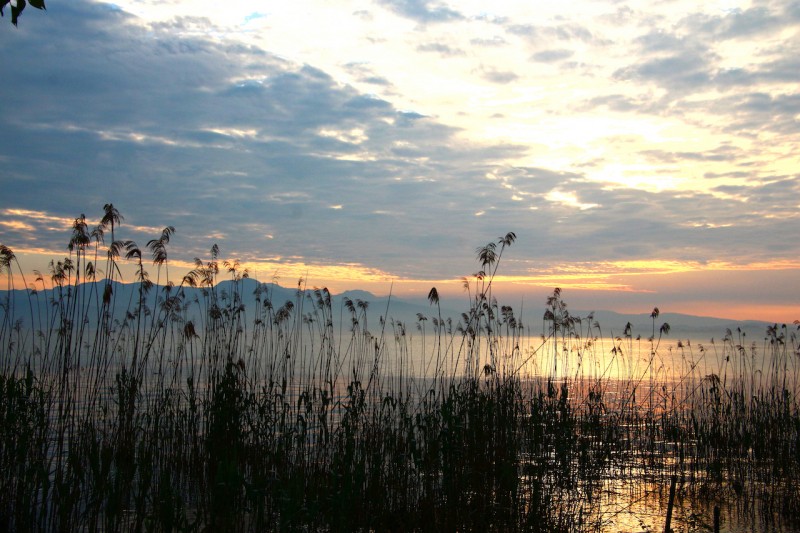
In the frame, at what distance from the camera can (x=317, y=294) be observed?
Result: 996 cm

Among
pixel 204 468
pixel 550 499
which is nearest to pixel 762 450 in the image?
pixel 550 499

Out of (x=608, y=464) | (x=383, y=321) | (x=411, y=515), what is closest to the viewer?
(x=411, y=515)

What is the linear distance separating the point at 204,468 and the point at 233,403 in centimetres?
100

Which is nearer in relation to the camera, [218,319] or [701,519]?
[701,519]


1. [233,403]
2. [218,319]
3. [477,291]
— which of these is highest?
[477,291]

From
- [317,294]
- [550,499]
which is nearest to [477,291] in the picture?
[317,294]

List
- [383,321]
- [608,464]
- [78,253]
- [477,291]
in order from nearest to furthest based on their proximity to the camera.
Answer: [78,253]
[608,464]
[477,291]
[383,321]

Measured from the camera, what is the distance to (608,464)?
8.67 metres

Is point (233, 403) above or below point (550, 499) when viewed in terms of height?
above

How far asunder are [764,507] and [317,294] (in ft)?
23.1

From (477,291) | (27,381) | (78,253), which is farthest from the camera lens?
(477,291)

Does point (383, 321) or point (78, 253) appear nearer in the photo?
point (78, 253)

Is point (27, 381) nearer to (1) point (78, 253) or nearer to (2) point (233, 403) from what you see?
(1) point (78, 253)

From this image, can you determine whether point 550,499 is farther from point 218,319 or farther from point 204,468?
point 218,319
